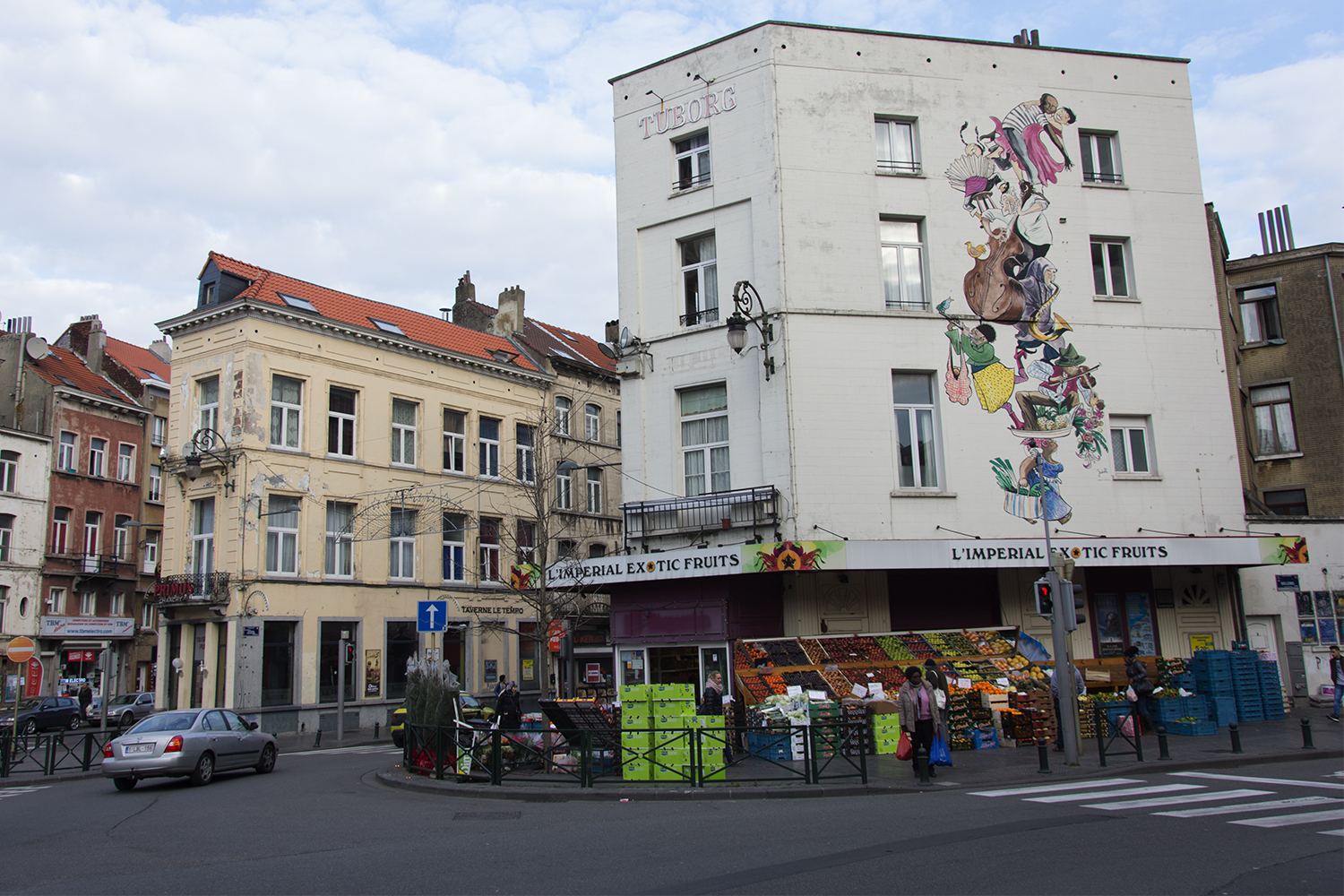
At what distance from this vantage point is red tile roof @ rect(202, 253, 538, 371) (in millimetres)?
34062

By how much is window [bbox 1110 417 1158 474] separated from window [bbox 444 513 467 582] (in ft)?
76.9

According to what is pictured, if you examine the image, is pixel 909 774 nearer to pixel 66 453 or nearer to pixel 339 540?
pixel 339 540

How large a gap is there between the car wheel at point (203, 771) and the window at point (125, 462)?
32240 mm

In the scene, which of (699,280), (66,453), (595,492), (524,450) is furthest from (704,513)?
(66,453)

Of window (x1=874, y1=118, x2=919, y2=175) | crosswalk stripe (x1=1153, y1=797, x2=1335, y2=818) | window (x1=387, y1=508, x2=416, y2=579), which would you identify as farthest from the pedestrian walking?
window (x1=387, y1=508, x2=416, y2=579)

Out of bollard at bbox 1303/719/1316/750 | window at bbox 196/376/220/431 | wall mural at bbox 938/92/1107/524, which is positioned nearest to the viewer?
bollard at bbox 1303/719/1316/750

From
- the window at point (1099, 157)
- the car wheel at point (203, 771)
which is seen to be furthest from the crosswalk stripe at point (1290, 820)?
the window at point (1099, 157)

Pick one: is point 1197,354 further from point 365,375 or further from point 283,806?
point 365,375

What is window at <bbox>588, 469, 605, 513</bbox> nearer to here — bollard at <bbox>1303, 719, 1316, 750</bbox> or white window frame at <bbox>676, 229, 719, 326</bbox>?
white window frame at <bbox>676, 229, 719, 326</bbox>

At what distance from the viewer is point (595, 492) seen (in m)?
43.2

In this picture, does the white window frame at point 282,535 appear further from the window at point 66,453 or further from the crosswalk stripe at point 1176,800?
the crosswalk stripe at point 1176,800

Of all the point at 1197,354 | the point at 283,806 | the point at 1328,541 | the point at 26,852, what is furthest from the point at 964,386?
the point at 26,852

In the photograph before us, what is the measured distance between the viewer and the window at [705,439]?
22156 mm

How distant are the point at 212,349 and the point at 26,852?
24888 millimetres
